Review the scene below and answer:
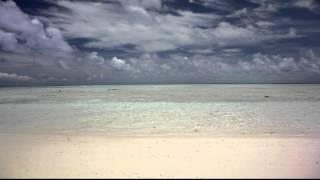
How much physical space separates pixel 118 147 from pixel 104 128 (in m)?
4.30

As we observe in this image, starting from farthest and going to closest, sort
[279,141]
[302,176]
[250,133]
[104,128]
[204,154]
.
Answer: [104,128] → [250,133] → [279,141] → [204,154] → [302,176]

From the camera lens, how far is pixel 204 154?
23.1 ft

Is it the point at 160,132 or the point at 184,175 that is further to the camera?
the point at 160,132

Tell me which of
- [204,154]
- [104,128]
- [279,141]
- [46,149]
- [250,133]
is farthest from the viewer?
[104,128]

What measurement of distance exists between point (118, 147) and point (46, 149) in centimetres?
168

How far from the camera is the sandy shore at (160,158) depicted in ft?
18.4

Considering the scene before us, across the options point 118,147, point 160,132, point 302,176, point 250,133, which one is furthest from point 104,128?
point 302,176

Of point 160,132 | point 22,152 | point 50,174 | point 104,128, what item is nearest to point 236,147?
point 160,132

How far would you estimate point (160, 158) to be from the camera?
668cm

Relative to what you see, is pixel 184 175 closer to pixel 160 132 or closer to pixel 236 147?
pixel 236 147

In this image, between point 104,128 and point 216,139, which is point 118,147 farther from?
point 104,128

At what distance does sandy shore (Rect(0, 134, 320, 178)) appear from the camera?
561 centimetres

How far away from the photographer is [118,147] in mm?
8000

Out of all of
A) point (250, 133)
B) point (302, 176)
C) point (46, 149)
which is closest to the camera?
point (302, 176)
